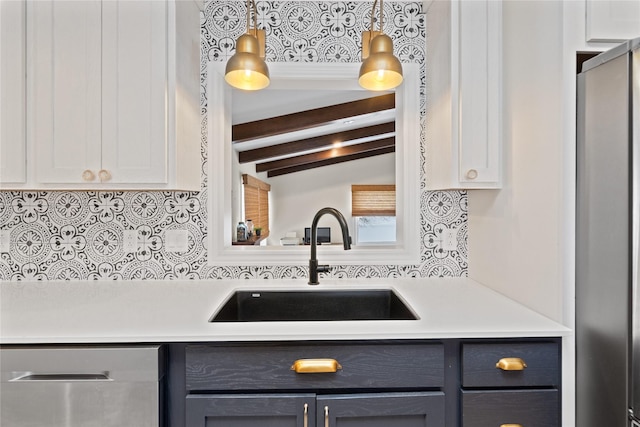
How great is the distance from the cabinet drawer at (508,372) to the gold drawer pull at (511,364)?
0.4 inches

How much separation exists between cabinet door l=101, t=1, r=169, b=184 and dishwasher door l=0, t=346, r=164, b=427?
0.65 meters

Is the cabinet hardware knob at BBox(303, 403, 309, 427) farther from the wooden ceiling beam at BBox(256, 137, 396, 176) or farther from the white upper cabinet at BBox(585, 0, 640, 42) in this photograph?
the wooden ceiling beam at BBox(256, 137, 396, 176)

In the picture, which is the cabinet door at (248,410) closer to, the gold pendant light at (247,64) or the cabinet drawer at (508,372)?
the cabinet drawer at (508,372)

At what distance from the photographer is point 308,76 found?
1.81m

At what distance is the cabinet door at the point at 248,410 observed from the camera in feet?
3.60

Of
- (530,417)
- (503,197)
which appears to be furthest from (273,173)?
(530,417)

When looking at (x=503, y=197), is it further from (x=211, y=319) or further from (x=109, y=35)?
(x=109, y=35)

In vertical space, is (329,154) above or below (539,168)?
above

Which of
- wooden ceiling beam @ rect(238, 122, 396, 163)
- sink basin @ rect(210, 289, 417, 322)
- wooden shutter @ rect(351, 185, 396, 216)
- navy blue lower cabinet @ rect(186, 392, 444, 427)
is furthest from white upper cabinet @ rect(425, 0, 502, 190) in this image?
wooden shutter @ rect(351, 185, 396, 216)

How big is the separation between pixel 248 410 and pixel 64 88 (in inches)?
53.4

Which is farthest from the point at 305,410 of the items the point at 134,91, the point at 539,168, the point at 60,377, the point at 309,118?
the point at 309,118

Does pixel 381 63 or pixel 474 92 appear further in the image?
pixel 474 92

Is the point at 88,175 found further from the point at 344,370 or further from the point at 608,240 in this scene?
the point at 608,240

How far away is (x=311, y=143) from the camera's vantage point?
5.39 metres
